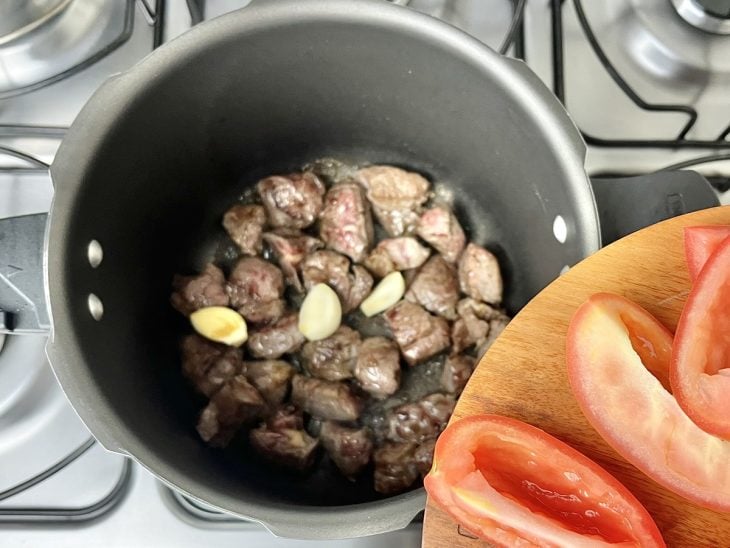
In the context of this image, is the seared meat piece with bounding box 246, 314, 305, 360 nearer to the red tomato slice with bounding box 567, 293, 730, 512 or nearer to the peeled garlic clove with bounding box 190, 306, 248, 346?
the peeled garlic clove with bounding box 190, 306, 248, 346

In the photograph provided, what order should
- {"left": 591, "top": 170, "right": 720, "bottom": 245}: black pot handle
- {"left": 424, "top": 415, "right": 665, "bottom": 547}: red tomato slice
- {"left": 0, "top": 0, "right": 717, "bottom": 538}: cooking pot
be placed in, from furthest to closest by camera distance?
{"left": 591, "top": 170, "right": 720, "bottom": 245}: black pot handle, {"left": 0, "top": 0, "right": 717, "bottom": 538}: cooking pot, {"left": 424, "top": 415, "right": 665, "bottom": 547}: red tomato slice

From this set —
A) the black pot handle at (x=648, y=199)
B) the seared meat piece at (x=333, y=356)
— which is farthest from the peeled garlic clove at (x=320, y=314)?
the black pot handle at (x=648, y=199)

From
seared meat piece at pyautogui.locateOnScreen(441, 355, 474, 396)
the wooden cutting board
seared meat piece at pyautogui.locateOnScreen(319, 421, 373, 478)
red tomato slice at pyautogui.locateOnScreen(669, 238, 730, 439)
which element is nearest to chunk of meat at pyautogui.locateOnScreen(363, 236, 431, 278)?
seared meat piece at pyautogui.locateOnScreen(441, 355, 474, 396)

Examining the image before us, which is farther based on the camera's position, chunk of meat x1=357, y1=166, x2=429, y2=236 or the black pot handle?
chunk of meat x1=357, y1=166, x2=429, y2=236

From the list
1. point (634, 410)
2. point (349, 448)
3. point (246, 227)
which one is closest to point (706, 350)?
point (634, 410)

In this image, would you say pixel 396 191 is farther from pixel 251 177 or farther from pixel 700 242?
pixel 700 242

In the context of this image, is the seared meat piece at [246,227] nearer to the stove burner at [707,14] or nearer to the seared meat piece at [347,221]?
the seared meat piece at [347,221]
